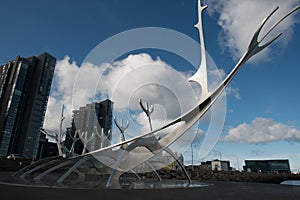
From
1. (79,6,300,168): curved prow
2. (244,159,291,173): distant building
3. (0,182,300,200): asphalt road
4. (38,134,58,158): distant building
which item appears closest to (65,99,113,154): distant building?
(38,134,58,158): distant building

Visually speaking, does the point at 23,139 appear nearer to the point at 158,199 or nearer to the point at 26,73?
the point at 26,73

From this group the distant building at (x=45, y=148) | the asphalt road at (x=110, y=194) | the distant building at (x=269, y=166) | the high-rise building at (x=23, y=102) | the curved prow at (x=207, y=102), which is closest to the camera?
the asphalt road at (x=110, y=194)

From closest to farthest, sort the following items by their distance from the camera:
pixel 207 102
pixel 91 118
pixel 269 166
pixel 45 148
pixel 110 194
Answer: pixel 110 194, pixel 207 102, pixel 269 166, pixel 45 148, pixel 91 118

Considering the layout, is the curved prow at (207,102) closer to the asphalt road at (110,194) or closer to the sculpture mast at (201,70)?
the sculpture mast at (201,70)

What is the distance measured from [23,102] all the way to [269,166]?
66622 mm

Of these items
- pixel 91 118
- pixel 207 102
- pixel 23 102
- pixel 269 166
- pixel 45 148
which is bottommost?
pixel 269 166

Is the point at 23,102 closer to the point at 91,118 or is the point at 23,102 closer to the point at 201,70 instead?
the point at 91,118

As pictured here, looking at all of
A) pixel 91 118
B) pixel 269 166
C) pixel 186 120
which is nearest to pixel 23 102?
pixel 91 118

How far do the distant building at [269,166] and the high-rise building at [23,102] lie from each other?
2174 inches

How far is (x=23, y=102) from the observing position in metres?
53.1

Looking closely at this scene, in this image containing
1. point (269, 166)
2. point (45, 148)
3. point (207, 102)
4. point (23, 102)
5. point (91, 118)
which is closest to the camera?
point (207, 102)

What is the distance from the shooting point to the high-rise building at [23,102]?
49594 mm

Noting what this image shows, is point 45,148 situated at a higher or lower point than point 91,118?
lower

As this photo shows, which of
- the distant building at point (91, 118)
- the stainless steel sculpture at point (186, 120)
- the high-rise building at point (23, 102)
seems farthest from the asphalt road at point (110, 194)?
the distant building at point (91, 118)
